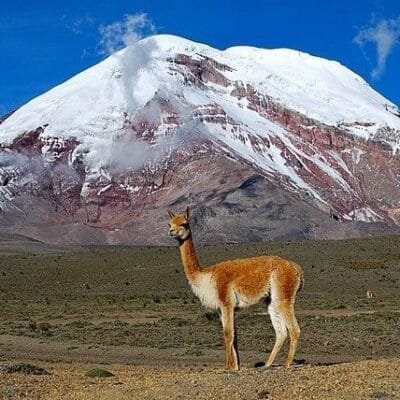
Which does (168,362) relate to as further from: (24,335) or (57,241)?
(57,241)

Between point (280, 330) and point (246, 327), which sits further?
point (246, 327)

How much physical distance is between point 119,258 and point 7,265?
34.5 ft

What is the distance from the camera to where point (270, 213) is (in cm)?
17338

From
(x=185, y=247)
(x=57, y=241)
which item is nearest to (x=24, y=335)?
(x=185, y=247)

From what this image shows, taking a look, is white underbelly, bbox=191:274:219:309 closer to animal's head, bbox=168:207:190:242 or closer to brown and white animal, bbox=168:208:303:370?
brown and white animal, bbox=168:208:303:370

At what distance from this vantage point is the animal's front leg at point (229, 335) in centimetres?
1644

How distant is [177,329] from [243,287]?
58.7 feet

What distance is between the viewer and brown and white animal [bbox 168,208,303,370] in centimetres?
1653

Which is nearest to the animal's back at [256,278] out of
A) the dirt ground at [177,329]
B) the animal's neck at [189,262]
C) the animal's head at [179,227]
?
the animal's neck at [189,262]

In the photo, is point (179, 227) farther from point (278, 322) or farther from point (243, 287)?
point (278, 322)

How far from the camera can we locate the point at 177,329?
34031 millimetres

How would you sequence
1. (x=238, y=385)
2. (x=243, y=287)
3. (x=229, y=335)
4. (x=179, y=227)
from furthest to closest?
1. (x=179, y=227)
2. (x=243, y=287)
3. (x=229, y=335)
4. (x=238, y=385)

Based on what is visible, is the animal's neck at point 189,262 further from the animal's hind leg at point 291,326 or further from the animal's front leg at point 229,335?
the animal's hind leg at point 291,326

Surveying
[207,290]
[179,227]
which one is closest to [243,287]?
[207,290]
